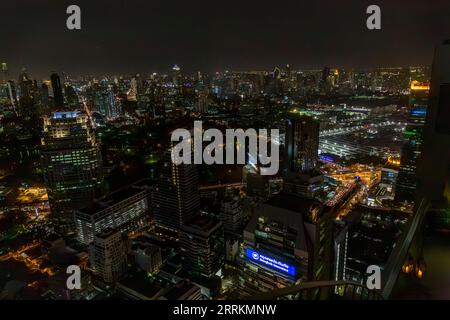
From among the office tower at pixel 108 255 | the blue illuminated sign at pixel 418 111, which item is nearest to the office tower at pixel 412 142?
the blue illuminated sign at pixel 418 111

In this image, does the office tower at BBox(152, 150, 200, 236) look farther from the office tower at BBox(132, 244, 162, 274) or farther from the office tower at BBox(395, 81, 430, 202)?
the office tower at BBox(395, 81, 430, 202)

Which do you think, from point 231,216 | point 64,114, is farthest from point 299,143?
point 64,114

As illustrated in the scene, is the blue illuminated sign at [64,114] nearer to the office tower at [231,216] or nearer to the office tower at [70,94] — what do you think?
the office tower at [231,216]

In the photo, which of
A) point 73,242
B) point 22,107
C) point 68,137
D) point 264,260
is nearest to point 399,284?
point 264,260

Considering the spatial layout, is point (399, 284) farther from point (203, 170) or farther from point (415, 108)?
point (203, 170)

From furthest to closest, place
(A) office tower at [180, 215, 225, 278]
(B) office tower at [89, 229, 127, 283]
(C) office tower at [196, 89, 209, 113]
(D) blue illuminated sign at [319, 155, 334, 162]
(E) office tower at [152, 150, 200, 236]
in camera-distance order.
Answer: (C) office tower at [196, 89, 209, 113] < (D) blue illuminated sign at [319, 155, 334, 162] < (E) office tower at [152, 150, 200, 236] < (A) office tower at [180, 215, 225, 278] < (B) office tower at [89, 229, 127, 283]

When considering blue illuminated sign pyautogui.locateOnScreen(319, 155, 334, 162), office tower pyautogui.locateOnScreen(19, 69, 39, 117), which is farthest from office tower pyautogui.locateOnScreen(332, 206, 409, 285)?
office tower pyautogui.locateOnScreen(19, 69, 39, 117)
